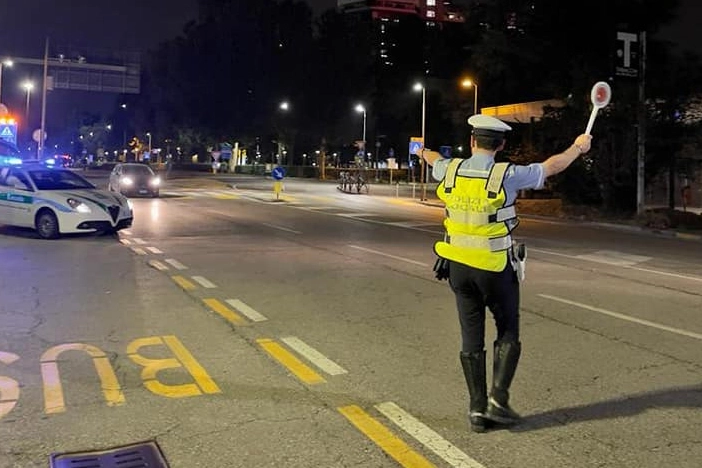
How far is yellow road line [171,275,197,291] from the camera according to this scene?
977 cm

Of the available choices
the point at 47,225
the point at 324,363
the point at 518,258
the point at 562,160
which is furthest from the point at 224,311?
the point at 47,225

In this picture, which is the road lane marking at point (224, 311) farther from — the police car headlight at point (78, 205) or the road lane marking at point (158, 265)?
the police car headlight at point (78, 205)

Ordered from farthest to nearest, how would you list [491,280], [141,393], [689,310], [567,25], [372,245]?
[567,25] < [372,245] < [689,310] < [141,393] < [491,280]

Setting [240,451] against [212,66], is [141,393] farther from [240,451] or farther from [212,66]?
[212,66]

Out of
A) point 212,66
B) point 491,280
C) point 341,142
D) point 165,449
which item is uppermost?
point 212,66

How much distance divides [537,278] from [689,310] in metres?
2.66

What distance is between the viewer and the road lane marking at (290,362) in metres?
5.74

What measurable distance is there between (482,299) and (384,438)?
1.07 meters

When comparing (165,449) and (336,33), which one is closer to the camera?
(165,449)

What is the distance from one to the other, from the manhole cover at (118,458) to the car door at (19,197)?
12.2 metres

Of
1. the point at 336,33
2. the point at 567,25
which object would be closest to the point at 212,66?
the point at 336,33

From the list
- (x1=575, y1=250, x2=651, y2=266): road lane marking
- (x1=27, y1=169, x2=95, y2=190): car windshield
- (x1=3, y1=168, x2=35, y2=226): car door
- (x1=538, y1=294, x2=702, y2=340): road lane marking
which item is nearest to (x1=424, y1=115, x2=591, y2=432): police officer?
(x1=538, y1=294, x2=702, y2=340): road lane marking

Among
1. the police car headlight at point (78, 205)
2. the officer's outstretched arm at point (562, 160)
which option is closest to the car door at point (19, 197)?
the police car headlight at point (78, 205)

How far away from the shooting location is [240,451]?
4309 millimetres
